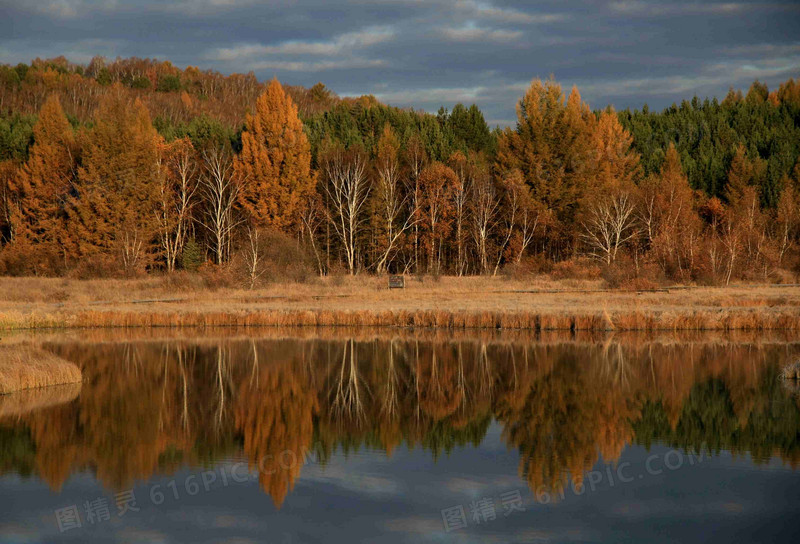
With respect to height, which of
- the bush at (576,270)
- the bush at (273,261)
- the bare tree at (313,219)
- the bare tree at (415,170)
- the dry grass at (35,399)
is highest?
the bare tree at (415,170)

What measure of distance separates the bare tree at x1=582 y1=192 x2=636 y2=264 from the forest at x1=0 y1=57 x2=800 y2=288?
0.17m

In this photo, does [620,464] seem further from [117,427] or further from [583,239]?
[583,239]

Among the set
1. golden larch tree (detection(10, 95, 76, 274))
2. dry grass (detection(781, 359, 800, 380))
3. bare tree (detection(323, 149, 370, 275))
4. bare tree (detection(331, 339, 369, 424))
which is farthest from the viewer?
bare tree (detection(323, 149, 370, 275))

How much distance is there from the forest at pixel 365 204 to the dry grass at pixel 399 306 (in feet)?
11.4

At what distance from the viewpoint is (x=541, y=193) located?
54.2 metres

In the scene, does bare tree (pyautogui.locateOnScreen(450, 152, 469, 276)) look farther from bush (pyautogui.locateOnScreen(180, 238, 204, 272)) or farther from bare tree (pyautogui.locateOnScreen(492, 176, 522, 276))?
bush (pyautogui.locateOnScreen(180, 238, 204, 272))

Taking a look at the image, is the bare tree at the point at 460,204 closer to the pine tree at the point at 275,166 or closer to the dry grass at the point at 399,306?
the pine tree at the point at 275,166

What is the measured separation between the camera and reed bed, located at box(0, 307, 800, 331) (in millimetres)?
29844

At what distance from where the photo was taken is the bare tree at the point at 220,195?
49.6 metres

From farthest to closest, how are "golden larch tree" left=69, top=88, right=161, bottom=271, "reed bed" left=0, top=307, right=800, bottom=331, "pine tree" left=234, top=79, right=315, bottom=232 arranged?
"pine tree" left=234, top=79, right=315, bottom=232 < "golden larch tree" left=69, top=88, right=161, bottom=271 < "reed bed" left=0, top=307, right=800, bottom=331

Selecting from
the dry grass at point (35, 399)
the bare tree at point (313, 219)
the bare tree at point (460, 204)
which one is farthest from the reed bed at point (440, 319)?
the bare tree at point (460, 204)

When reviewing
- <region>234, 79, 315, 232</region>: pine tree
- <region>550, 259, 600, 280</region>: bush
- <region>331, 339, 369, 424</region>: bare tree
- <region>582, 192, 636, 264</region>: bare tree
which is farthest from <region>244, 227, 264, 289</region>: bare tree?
<region>582, 192, 636, 264</region>: bare tree

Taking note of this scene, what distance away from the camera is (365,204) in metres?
55.0

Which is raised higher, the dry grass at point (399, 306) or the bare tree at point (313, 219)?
the bare tree at point (313, 219)
